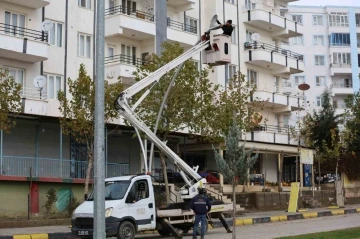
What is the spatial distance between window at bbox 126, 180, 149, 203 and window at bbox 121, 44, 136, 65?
57.3 ft

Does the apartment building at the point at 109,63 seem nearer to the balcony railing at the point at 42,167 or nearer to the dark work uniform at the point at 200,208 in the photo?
the balcony railing at the point at 42,167

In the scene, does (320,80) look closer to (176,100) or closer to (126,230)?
(176,100)

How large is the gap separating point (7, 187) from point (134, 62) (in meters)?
13.6

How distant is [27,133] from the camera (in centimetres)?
3284

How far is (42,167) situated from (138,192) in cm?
1134

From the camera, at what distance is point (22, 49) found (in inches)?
1239

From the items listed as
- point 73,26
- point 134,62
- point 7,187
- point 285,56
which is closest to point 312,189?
point 285,56

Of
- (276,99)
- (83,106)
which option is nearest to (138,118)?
(83,106)

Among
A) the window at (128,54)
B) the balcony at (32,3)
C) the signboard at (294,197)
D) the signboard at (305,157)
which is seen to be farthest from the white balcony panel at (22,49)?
the signboard at (305,157)

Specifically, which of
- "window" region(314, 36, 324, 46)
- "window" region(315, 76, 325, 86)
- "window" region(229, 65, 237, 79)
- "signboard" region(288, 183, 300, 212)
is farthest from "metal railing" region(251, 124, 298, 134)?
"window" region(314, 36, 324, 46)

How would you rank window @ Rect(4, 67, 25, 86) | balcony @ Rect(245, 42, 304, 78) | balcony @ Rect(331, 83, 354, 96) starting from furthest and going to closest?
balcony @ Rect(331, 83, 354, 96)
balcony @ Rect(245, 42, 304, 78)
window @ Rect(4, 67, 25, 86)

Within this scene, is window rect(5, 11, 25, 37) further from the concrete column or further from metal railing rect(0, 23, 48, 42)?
the concrete column

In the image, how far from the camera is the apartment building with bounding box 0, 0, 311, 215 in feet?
104

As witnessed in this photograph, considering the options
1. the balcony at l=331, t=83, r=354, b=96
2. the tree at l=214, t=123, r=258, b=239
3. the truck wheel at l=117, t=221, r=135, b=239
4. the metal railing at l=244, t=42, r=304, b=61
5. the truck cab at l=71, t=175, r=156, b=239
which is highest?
the balcony at l=331, t=83, r=354, b=96
